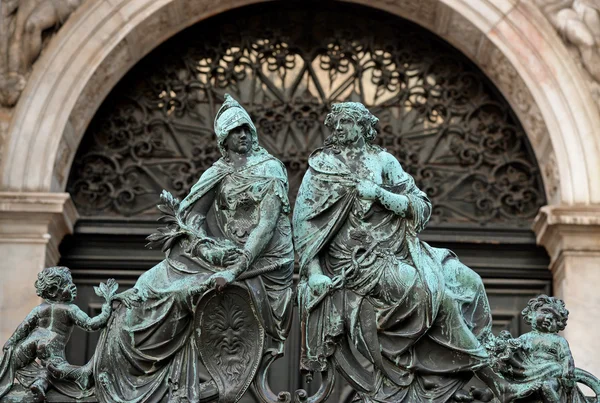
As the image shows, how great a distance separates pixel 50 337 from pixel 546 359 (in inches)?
114

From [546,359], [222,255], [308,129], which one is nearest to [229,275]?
[222,255]

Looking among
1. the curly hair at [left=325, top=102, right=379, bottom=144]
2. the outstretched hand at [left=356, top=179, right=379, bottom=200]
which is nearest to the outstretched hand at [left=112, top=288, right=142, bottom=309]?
the outstretched hand at [left=356, top=179, right=379, bottom=200]

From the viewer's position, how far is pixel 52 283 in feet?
32.7

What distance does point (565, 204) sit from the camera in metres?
12.9

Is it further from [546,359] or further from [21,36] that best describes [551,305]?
[21,36]

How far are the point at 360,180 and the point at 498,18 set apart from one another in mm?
3950

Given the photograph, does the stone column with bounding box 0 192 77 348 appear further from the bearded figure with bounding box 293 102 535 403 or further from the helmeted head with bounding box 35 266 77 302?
the bearded figure with bounding box 293 102 535 403

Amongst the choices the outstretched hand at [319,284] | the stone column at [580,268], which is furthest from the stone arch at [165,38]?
the outstretched hand at [319,284]

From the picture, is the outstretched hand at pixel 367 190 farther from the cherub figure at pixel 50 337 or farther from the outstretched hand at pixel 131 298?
the cherub figure at pixel 50 337

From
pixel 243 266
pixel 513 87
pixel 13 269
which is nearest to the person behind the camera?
pixel 243 266

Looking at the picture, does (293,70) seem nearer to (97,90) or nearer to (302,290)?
(97,90)

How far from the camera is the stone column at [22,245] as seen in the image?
12.6 m

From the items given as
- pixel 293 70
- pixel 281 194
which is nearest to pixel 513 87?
pixel 293 70

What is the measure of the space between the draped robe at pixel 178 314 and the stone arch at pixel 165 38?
10.6 ft
